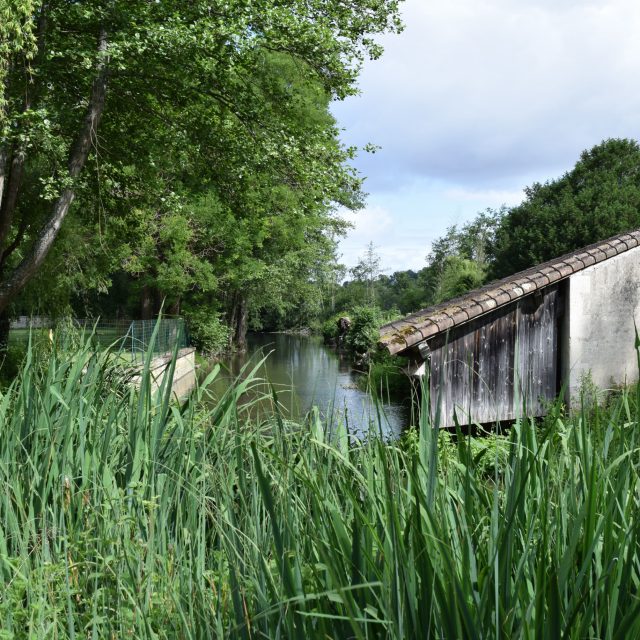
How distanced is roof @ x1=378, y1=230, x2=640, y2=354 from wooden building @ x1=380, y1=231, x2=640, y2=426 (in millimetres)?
14

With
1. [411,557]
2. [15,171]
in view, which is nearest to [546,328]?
[15,171]

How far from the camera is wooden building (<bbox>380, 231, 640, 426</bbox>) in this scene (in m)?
9.19

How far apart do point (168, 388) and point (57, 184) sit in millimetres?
8918

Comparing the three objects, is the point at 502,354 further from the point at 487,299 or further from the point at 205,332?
the point at 205,332

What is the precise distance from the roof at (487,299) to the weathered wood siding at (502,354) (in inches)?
11.8

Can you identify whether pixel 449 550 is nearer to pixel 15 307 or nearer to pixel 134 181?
pixel 134 181

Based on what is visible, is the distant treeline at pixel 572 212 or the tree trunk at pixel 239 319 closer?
the distant treeline at pixel 572 212

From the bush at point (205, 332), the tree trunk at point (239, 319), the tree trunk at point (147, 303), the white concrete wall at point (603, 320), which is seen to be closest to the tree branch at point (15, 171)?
the white concrete wall at point (603, 320)

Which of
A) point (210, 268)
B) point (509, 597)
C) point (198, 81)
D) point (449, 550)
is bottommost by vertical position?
point (509, 597)

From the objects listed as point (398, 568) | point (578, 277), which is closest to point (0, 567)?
point (398, 568)

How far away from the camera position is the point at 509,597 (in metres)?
1.33

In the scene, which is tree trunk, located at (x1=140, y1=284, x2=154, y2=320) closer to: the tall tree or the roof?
the tall tree

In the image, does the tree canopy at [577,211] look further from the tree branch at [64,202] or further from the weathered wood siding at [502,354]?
the tree branch at [64,202]

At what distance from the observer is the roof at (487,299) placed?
8.06 meters
